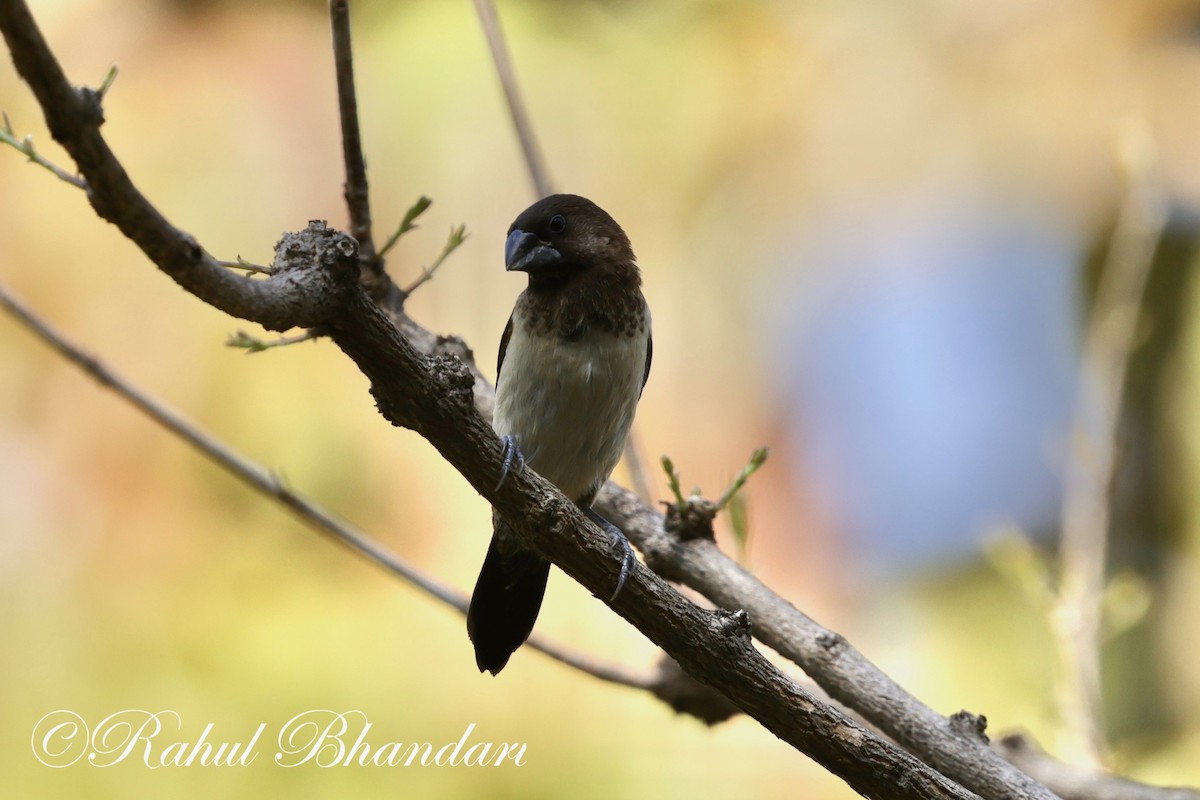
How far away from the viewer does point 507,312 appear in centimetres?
503

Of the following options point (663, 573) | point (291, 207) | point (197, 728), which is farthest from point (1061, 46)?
point (197, 728)

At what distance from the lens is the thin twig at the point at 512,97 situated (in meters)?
2.95

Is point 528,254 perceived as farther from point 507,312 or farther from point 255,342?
point 507,312

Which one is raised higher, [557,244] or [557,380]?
[557,244]

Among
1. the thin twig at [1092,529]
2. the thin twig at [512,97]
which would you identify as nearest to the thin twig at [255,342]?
the thin twig at [512,97]

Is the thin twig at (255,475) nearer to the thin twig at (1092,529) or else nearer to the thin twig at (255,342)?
the thin twig at (255,342)

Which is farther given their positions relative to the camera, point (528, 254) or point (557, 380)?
point (528, 254)

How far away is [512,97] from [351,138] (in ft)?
2.10

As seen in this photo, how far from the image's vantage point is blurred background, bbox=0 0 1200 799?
15.6 feet

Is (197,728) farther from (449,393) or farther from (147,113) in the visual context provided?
(449,393)

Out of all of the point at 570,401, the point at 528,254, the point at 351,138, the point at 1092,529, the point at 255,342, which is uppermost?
the point at 1092,529

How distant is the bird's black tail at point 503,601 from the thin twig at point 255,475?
0.32ft

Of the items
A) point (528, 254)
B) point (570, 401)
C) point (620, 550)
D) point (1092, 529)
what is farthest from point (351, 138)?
point (1092, 529)

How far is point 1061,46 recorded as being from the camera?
5637mm
